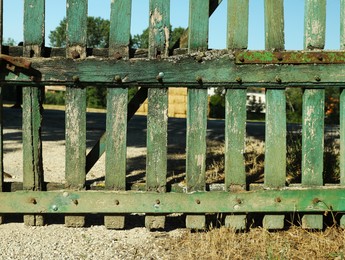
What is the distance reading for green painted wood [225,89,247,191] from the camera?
357 cm

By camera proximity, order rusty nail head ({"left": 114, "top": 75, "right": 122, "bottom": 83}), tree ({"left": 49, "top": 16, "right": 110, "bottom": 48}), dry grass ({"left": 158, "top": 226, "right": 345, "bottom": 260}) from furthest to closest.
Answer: tree ({"left": 49, "top": 16, "right": 110, "bottom": 48})
rusty nail head ({"left": 114, "top": 75, "right": 122, "bottom": 83})
dry grass ({"left": 158, "top": 226, "right": 345, "bottom": 260})

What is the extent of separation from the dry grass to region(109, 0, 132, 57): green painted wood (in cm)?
138

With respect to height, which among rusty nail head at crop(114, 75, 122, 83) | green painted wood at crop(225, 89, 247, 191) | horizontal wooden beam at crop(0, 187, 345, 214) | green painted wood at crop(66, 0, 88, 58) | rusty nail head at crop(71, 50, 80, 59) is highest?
green painted wood at crop(66, 0, 88, 58)

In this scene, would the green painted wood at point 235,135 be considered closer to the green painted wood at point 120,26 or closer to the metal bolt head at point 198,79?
the metal bolt head at point 198,79

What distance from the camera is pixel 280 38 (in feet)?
11.9

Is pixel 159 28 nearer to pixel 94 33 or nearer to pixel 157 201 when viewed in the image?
pixel 157 201

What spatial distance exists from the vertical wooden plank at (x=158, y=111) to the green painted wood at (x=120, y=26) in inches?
6.4

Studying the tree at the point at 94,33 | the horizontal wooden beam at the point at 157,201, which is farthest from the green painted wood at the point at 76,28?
the tree at the point at 94,33

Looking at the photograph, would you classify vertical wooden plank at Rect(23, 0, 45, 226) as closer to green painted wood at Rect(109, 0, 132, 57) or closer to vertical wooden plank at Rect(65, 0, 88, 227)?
vertical wooden plank at Rect(65, 0, 88, 227)

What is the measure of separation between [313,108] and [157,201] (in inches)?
50.5

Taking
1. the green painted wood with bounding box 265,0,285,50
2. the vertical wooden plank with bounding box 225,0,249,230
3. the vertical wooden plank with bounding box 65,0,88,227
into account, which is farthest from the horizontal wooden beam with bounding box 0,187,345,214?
the green painted wood with bounding box 265,0,285,50

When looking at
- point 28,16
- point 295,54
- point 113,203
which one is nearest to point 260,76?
point 295,54

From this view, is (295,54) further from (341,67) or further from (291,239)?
(291,239)

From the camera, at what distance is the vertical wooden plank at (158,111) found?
3.57 m
